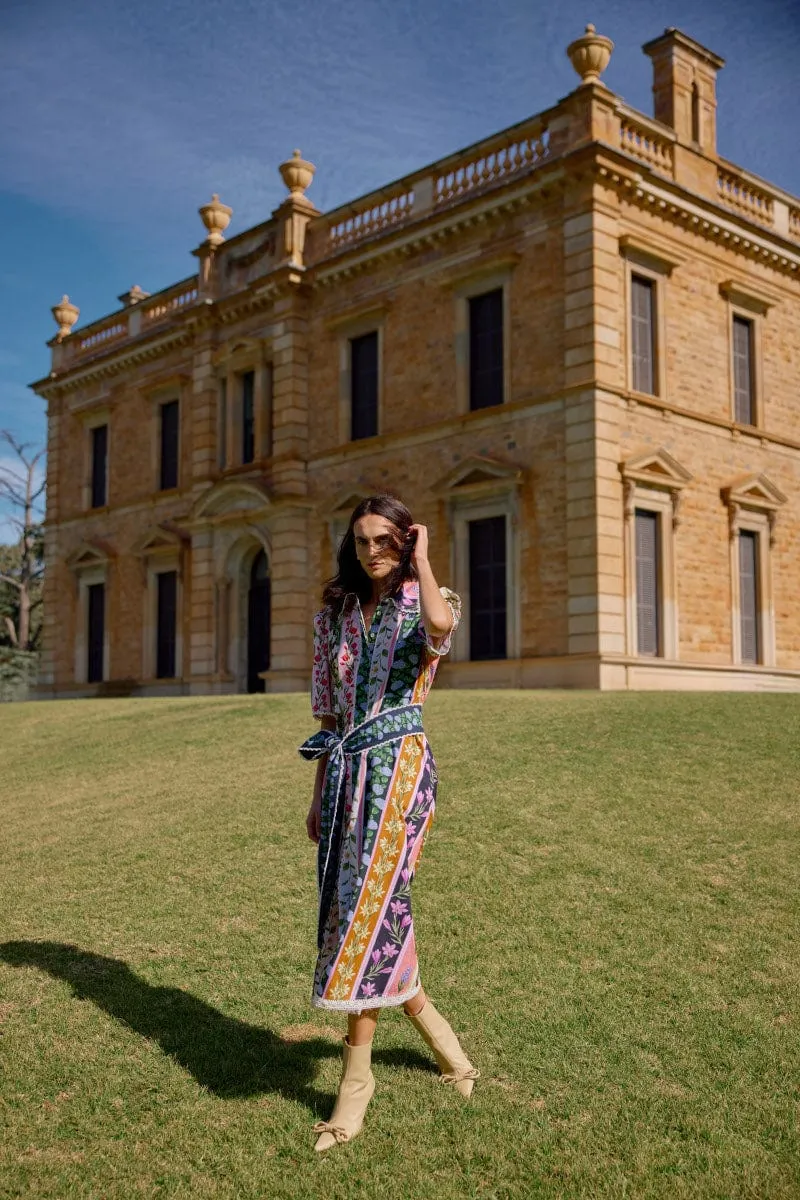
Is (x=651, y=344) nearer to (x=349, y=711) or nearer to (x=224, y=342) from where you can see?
(x=224, y=342)

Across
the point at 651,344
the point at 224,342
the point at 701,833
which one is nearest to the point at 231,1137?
the point at 701,833

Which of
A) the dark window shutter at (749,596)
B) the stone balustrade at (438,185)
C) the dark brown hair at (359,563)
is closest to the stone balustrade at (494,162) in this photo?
the stone balustrade at (438,185)

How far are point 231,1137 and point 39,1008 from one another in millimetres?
1665

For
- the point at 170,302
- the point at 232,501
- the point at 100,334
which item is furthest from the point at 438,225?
the point at 100,334

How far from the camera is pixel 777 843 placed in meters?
7.83

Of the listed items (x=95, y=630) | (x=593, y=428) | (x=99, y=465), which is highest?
(x=99, y=465)

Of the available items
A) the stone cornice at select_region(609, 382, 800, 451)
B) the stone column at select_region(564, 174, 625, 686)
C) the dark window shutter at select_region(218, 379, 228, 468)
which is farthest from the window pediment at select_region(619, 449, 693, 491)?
the dark window shutter at select_region(218, 379, 228, 468)

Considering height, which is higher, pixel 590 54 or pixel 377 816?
pixel 590 54

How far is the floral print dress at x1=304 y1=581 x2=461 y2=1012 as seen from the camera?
4.19m

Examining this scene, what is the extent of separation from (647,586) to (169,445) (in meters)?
12.8

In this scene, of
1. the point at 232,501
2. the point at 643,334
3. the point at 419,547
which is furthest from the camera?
the point at 232,501

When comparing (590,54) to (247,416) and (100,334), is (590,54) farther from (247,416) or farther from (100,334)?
(100,334)

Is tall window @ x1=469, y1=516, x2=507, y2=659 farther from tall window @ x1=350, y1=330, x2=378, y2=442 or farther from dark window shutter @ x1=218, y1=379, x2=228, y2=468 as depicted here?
dark window shutter @ x1=218, y1=379, x2=228, y2=468

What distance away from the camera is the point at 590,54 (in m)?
18.1
